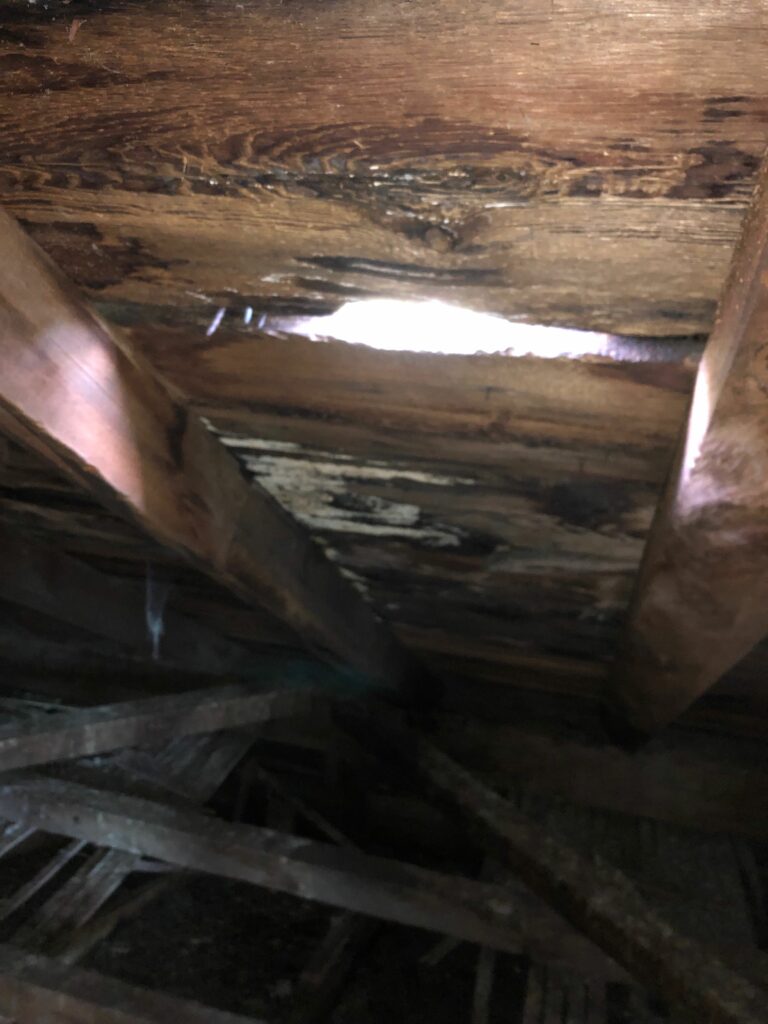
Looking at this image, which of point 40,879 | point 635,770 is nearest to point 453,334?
point 40,879

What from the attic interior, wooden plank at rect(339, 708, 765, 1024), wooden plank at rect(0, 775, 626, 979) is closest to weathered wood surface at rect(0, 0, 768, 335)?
the attic interior

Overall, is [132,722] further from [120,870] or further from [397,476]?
[397,476]

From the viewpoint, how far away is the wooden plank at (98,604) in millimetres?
3154

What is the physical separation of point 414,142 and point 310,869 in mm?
2298

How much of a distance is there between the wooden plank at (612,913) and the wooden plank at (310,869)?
17cm

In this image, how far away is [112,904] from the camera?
3.26m

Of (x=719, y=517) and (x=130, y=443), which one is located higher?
(x=130, y=443)

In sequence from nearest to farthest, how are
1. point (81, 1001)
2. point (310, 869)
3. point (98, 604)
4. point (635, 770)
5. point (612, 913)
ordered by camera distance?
point (612, 913) < point (81, 1001) < point (310, 869) < point (98, 604) < point (635, 770)

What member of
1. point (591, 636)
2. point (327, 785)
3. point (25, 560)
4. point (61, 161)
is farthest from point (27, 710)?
point (61, 161)

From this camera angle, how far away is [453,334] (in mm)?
1154

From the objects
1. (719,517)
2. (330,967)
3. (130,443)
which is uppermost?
(130,443)

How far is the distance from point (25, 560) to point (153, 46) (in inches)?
107

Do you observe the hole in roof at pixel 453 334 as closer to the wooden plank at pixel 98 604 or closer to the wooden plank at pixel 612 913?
the wooden plank at pixel 612 913

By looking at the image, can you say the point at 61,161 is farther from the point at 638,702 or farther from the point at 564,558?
the point at 638,702
